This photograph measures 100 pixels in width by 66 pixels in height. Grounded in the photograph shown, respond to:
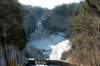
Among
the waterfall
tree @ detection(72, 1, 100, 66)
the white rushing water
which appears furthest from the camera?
the white rushing water

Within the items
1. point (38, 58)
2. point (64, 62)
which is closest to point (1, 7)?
point (64, 62)

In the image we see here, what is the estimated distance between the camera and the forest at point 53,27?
1891 cm

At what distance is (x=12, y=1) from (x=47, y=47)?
711 inches

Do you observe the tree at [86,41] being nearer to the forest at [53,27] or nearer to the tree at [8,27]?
the forest at [53,27]

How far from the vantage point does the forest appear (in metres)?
18.9

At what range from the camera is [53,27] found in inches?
1421

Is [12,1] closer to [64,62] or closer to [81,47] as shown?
[81,47]

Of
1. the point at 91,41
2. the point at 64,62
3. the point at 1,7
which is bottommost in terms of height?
the point at 64,62

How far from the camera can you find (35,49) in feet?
116

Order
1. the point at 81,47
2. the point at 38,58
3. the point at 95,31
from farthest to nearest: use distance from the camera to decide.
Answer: the point at 38,58
the point at 81,47
the point at 95,31

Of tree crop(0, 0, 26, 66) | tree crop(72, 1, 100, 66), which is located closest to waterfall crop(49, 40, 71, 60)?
tree crop(72, 1, 100, 66)

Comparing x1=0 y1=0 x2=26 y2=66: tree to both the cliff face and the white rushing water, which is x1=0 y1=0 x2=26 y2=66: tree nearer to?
the cliff face

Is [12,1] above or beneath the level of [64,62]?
above

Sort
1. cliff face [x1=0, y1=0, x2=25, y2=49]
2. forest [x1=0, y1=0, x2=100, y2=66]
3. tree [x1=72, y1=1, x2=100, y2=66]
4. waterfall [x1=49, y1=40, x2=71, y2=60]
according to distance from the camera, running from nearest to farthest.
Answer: cliff face [x1=0, y1=0, x2=25, y2=49] < forest [x1=0, y1=0, x2=100, y2=66] < tree [x1=72, y1=1, x2=100, y2=66] < waterfall [x1=49, y1=40, x2=71, y2=60]
